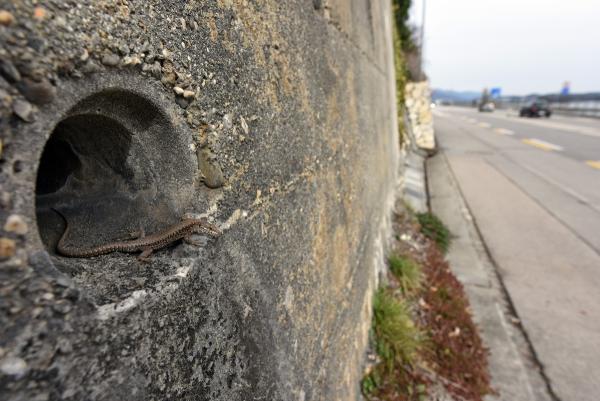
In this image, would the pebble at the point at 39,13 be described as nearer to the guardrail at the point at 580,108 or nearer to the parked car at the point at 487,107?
the guardrail at the point at 580,108

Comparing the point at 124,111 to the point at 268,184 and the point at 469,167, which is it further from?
the point at 469,167

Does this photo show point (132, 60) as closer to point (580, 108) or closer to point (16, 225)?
point (16, 225)

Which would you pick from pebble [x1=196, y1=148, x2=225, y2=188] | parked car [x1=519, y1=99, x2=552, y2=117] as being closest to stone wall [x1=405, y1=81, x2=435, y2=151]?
pebble [x1=196, y1=148, x2=225, y2=188]

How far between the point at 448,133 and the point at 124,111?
25.7 metres

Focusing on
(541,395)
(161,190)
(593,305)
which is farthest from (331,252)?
(593,305)

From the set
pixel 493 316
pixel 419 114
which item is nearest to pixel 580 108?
pixel 419 114

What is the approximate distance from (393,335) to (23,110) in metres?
3.91

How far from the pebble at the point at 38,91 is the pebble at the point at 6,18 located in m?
0.09

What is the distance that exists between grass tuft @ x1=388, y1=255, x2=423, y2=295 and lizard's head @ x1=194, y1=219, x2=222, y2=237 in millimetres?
4540

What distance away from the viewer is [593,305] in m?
5.00

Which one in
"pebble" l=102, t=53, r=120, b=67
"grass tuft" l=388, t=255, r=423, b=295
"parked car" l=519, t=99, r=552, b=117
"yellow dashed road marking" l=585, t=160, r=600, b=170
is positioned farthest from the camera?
"parked car" l=519, t=99, r=552, b=117

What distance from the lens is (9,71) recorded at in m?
0.64

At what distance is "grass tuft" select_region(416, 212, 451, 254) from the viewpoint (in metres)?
7.36

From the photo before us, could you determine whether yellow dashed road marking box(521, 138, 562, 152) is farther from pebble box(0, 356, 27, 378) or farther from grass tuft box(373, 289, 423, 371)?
pebble box(0, 356, 27, 378)
